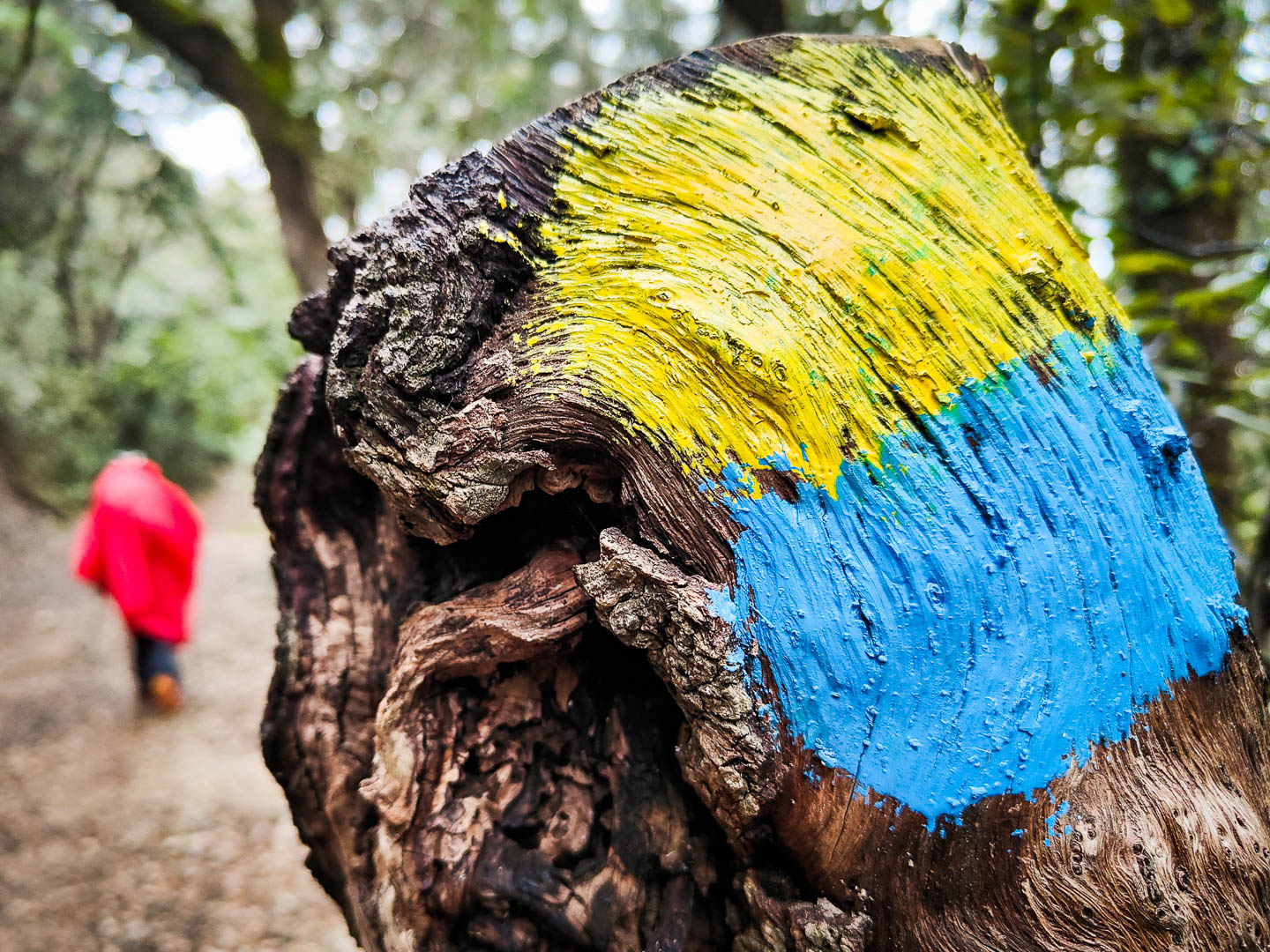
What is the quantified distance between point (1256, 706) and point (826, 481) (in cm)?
79

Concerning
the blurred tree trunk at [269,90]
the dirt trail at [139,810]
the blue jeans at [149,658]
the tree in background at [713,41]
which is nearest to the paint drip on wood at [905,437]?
the tree in background at [713,41]

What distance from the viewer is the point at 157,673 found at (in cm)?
457

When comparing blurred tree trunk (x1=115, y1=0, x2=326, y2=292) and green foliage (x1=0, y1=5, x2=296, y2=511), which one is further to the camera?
green foliage (x1=0, y1=5, x2=296, y2=511)

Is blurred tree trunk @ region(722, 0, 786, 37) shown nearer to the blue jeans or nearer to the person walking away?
the person walking away

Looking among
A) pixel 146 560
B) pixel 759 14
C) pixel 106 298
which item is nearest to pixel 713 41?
pixel 759 14

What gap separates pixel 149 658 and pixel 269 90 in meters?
3.66

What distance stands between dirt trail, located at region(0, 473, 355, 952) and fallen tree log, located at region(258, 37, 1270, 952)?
2315mm

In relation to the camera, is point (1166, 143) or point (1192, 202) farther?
point (1192, 202)

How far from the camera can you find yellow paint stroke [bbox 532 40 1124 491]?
1086 millimetres

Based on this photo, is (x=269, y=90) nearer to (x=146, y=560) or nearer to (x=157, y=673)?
(x=146, y=560)

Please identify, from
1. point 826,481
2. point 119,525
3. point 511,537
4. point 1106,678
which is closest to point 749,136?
point 826,481

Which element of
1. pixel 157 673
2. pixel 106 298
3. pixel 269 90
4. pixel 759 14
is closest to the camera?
pixel 759 14

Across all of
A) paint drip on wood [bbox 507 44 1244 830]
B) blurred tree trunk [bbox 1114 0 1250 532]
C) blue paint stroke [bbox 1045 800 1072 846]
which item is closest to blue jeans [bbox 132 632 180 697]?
paint drip on wood [bbox 507 44 1244 830]

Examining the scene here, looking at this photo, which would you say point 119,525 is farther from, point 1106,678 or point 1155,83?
point 1155,83
